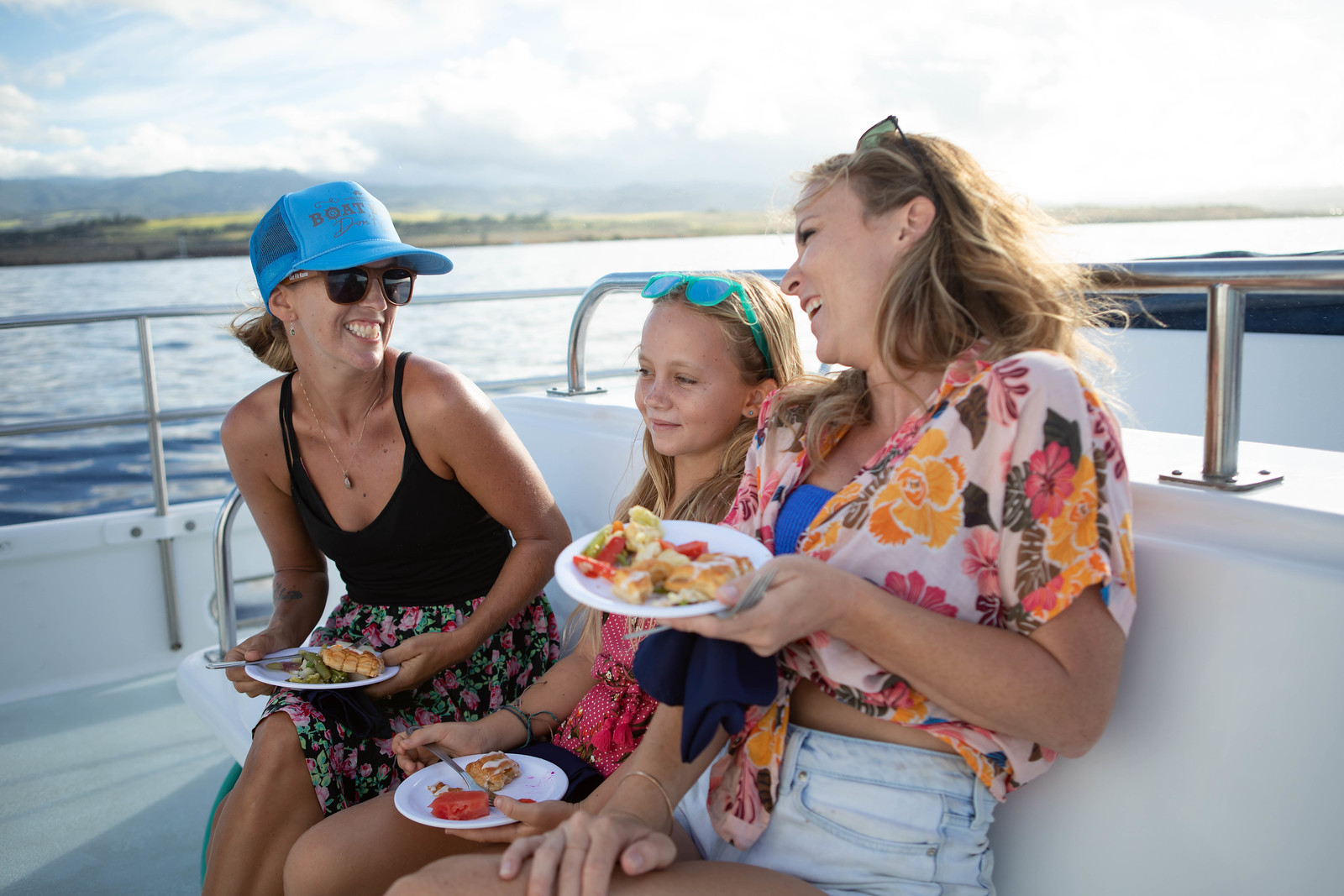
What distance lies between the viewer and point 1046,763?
42.9 inches

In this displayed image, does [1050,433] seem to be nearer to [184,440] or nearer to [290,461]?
[290,461]

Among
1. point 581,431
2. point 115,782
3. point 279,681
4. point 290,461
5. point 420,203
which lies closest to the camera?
point 279,681

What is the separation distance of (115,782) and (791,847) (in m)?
2.46

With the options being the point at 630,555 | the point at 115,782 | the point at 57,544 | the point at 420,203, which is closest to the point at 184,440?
the point at 57,544

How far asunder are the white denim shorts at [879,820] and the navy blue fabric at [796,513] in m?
0.27

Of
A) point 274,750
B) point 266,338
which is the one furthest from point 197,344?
point 274,750

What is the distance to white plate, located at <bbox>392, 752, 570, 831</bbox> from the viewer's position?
1292 millimetres

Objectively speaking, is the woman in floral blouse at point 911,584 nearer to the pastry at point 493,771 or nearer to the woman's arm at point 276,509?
the pastry at point 493,771

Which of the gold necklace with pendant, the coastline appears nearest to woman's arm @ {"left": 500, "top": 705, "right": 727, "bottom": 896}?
the gold necklace with pendant

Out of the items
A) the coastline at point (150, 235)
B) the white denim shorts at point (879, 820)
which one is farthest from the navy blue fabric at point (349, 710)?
the coastline at point (150, 235)

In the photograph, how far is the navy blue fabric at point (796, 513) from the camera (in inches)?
49.9

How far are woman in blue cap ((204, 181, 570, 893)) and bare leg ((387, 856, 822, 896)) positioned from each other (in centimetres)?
68

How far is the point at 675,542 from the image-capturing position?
115 cm

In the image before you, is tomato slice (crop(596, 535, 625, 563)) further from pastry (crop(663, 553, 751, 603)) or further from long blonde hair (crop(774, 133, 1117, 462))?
long blonde hair (crop(774, 133, 1117, 462))
